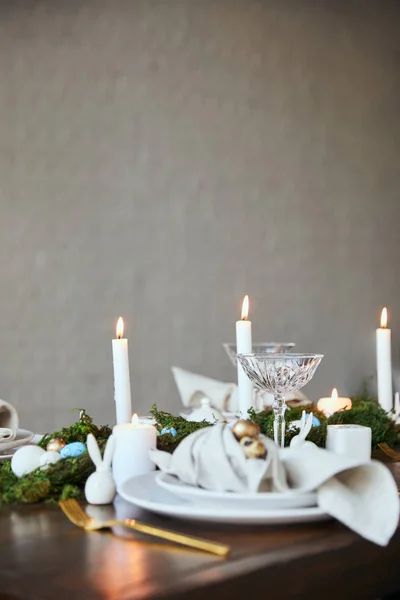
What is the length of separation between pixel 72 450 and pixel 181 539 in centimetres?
35

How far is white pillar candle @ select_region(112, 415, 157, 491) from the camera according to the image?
0.94 meters

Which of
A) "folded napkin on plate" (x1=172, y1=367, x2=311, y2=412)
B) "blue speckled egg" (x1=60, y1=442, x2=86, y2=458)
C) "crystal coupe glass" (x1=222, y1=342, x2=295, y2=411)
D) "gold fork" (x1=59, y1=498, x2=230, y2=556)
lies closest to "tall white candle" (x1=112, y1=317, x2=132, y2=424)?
"blue speckled egg" (x1=60, y1=442, x2=86, y2=458)

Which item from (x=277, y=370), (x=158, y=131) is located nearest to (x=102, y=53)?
(x=158, y=131)

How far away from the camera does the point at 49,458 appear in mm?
992

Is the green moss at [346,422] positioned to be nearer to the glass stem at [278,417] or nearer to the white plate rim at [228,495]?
the glass stem at [278,417]

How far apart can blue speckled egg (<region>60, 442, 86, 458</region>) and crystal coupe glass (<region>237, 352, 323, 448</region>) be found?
9.7 inches

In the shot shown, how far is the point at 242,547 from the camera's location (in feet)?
2.30

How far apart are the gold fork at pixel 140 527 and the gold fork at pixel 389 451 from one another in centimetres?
54

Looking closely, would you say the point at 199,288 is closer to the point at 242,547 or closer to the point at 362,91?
the point at 362,91

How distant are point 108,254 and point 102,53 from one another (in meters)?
0.74

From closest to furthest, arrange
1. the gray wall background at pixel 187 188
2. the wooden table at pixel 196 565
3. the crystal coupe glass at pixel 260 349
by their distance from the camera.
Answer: the wooden table at pixel 196 565 → the crystal coupe glass at pixel 260 349 → the gray wall background at pixel 187 188

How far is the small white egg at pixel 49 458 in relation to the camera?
3.23 feet

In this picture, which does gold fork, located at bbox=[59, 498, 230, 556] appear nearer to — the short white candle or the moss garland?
the moss garland

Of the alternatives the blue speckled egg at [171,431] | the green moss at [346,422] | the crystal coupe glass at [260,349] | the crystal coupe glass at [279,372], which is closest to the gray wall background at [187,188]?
the crystal coupe glass at [260,349]
